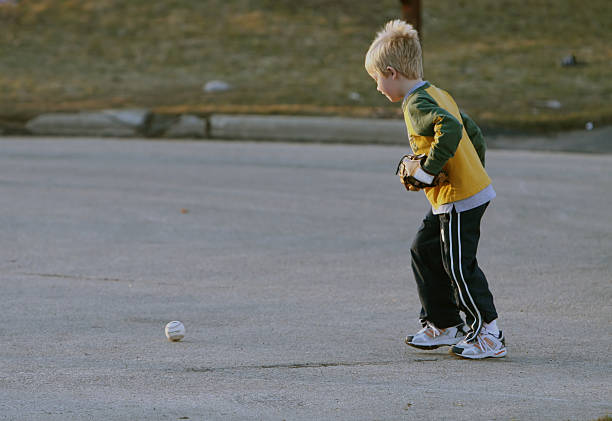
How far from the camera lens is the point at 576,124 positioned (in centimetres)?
1166

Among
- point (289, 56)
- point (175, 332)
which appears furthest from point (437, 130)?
point (289, 56)

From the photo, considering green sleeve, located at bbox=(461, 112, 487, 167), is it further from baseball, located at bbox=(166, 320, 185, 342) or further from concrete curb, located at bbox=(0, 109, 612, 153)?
concrete curb, located at bbox=(0, 109, 612, 153)

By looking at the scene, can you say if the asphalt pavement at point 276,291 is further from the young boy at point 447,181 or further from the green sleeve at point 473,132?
the green sleeve at point 473,132

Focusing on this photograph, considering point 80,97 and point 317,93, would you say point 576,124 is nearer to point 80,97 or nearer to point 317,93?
point 317,93

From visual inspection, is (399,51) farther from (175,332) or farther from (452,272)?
(175,332)

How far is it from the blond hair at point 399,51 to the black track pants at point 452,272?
664 millimetres

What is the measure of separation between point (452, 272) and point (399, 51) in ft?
3.26

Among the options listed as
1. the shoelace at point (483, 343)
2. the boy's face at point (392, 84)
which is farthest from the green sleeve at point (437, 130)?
the shoelace at point (483, 343)

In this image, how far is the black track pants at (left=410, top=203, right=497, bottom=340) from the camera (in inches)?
163

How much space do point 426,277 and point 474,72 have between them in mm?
10912

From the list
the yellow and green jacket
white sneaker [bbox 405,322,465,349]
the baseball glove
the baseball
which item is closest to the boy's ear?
the yellow and green jacket

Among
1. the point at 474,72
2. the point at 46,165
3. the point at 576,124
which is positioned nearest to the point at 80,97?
the point at 46,165

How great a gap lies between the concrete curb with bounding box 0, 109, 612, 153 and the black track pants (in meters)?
7.02

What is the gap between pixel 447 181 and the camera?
4.14 metres
